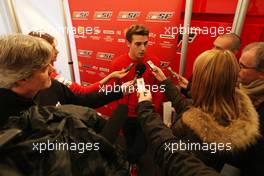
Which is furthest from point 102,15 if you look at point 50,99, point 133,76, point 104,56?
point 50,99

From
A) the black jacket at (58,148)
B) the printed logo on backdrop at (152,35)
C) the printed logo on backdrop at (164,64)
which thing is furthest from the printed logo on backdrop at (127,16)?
the black jacket at (58,148)

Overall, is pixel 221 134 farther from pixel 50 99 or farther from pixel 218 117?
pixel 50 99

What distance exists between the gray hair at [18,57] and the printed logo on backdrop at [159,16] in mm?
1568

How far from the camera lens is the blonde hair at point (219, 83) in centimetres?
95

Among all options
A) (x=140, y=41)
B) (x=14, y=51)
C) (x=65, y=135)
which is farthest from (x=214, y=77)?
(x=140, y=41)

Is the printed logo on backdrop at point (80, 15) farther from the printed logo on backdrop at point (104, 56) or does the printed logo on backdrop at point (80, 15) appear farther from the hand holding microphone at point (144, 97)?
the hand holding microphone at point (144, 97)

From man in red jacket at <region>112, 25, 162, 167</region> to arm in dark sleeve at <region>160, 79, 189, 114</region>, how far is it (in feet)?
1.44

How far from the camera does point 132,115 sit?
208 cm

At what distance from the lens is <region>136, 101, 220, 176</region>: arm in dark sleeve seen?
2.59ft

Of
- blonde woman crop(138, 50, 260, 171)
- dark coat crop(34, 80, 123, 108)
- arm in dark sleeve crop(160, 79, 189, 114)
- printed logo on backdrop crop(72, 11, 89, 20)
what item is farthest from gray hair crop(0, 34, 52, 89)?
printed logo on backdrop crop(72, 11, 89, 20)

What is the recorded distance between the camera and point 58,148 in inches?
26.7

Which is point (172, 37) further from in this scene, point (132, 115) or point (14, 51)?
point (14, 51)

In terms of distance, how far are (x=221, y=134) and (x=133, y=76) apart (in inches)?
47.5

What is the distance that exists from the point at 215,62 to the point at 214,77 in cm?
7
